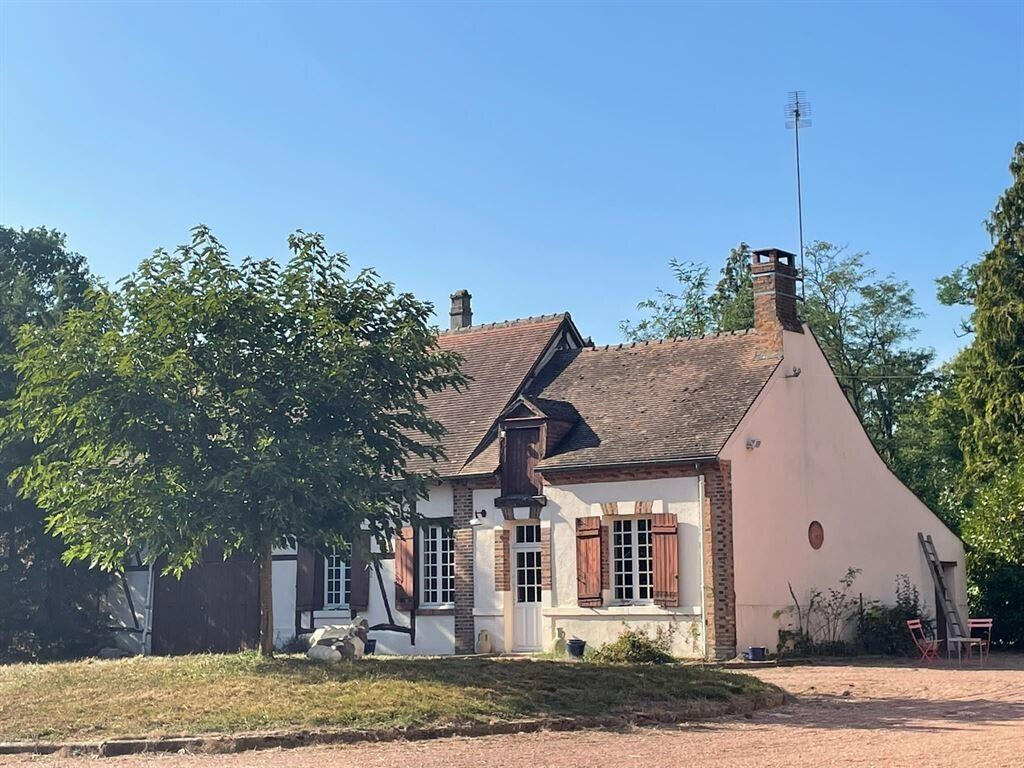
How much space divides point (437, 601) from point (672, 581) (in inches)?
194

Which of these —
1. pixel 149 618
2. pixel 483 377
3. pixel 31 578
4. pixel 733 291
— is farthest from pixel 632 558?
pixel 733 291

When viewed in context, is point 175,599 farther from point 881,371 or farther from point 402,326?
point 881,371

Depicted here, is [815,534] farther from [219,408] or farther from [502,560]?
[219,408]

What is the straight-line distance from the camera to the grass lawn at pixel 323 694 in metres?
13.0

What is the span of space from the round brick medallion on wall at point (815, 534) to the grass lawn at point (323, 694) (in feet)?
27.4

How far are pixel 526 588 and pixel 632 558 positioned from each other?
220cm

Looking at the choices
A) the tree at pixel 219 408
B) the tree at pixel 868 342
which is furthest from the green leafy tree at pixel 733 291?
the tree at pixel 219 408

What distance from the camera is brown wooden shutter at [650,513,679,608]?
22.8 meters

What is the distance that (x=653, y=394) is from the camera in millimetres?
25422

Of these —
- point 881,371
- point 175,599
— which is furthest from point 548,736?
point 881,371

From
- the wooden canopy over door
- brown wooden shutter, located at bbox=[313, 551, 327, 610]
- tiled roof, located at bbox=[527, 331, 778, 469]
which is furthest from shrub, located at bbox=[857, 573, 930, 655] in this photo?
the wooden canopy over door

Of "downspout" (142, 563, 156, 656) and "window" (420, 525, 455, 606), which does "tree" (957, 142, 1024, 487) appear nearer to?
"window" (420, 525, 455, 606)

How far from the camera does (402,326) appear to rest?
59.0ft

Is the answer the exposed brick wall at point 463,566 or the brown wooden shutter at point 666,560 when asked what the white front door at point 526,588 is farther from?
the brown wooden shutter at point 666,560
